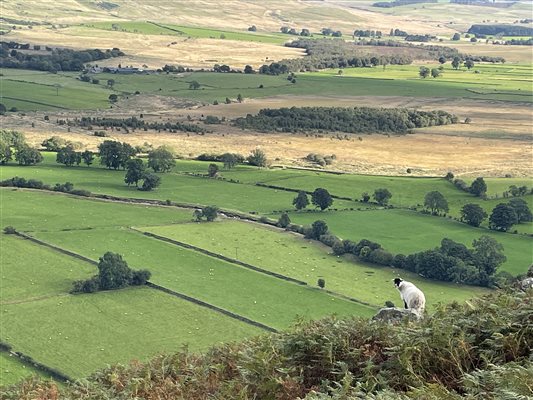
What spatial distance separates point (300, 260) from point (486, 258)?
15.1 metres

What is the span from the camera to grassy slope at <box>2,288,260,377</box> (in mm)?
56312

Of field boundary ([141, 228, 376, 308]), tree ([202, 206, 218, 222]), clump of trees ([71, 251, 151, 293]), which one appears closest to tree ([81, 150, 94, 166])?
tree ([202, 206, 218, 222])

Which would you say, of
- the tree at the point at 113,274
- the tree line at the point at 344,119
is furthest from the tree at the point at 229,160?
the tree at the point at 113,274

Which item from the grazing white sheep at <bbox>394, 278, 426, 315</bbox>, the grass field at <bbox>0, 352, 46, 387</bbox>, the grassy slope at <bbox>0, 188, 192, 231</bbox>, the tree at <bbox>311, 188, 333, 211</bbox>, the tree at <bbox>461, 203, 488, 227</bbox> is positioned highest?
the grazing white sheep at <bbox>394, 278, 426, 315</bbox>

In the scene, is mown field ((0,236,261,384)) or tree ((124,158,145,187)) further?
tree ((124,158,145,187))

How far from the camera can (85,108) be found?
17350 cm

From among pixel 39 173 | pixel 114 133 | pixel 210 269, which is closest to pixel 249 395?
pixel 210 269

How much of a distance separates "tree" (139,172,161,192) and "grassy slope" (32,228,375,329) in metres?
19.1

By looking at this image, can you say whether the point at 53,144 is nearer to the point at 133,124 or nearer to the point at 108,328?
the point at 133,124

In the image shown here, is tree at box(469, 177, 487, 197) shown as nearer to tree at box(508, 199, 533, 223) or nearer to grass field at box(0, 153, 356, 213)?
tree at box(508, 199, 533, 223)

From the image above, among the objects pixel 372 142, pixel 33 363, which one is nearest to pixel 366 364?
pixel 33 363

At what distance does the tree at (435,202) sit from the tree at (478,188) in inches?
328

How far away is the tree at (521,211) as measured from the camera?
308 feet

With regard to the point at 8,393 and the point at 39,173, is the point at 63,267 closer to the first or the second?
the point at 39,173
